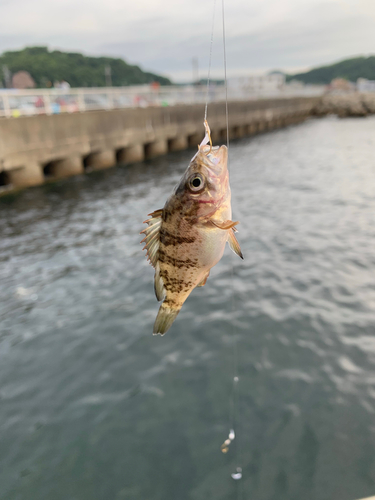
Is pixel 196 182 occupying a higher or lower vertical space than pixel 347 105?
lower

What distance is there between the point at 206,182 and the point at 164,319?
894mm

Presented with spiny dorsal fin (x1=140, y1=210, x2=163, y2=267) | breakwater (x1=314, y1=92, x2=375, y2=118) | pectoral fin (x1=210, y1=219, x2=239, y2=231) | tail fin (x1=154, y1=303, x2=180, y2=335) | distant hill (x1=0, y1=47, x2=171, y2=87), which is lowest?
tail fin (x1=154, y1=303, x2=180, y2=335)

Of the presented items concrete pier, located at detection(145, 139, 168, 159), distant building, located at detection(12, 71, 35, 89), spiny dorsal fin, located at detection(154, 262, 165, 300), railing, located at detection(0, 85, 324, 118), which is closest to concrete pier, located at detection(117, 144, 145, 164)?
concrete pier, located at detection(145, 139, 168, 159)

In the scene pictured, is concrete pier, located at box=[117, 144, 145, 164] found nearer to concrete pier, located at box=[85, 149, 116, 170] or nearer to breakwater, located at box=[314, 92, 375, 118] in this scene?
concrete pier, located at box=[85, 149, 116, 170]

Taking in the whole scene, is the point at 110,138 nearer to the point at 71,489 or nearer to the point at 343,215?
the point at 343,215

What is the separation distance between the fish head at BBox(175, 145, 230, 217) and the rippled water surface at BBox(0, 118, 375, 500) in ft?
13.2

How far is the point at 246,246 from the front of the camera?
38.1ft

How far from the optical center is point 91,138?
22.0m

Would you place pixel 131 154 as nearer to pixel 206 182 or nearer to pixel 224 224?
pixel 206 182

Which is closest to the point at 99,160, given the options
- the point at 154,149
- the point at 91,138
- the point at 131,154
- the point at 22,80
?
the point at 91,138

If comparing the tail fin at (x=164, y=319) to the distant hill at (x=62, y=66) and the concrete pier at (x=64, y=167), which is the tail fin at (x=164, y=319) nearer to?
the concrete pier at (x=64, y=167)

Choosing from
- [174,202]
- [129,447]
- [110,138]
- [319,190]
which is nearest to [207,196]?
[174,202]

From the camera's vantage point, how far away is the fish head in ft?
7.73

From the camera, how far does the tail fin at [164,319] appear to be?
2.44 metres
